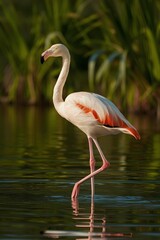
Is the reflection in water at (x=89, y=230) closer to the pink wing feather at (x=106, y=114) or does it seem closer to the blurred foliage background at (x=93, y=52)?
the pink wing feather at (x=106, y=114)

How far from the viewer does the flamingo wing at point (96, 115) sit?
8852mm

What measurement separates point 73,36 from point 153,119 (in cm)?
549

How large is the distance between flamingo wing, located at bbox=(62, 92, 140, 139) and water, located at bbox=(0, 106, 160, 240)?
62 centimetres

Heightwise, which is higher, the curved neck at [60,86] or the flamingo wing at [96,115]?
the curved neck at [60,86]

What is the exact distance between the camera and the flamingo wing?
348 inches

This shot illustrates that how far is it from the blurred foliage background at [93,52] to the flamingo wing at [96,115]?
38.4 ft

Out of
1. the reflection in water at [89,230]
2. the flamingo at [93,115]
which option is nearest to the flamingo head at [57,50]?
the flamingo at [93,115]

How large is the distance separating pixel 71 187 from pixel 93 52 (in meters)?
14.0

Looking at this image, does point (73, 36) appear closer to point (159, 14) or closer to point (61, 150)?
point (159, 14)

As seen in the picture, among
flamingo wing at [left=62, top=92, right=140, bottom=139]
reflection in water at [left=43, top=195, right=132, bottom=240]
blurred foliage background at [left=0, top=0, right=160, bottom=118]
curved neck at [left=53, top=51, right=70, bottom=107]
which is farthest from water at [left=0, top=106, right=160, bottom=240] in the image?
blurred foliage background at [left=0, top=0, right=160, bottom=118]

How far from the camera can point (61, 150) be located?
13945mm

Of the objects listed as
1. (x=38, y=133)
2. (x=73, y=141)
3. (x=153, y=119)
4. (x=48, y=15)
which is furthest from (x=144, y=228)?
(x=48, y=15)

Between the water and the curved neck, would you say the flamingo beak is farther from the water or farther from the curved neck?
the water

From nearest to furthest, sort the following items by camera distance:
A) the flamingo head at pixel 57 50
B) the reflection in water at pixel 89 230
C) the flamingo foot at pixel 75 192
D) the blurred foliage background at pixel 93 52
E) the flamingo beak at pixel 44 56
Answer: the reflection in water at pixel 89 230, the flamingo foot at pixel 75 192, the flamingo beak at pixel 44 56, the flamingo head at pixel 57 50, the blurred foliage background at pixel 93 52
